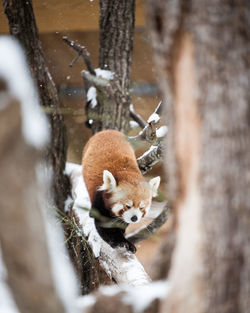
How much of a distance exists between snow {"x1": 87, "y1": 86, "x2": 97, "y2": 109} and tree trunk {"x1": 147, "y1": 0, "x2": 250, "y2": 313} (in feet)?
8.94

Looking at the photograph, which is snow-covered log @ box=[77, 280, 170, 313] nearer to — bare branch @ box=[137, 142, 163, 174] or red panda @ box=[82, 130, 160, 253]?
red panda @ box=[82, 130, 160, 253]

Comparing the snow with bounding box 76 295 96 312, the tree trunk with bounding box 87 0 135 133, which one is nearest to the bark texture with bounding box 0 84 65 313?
the snow with bounding box 76 295 96 312

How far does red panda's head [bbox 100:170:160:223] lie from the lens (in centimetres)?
241

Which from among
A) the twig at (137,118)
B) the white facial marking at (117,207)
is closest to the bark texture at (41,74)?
the twig at (137,118)

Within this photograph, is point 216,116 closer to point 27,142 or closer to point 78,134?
point 27,142

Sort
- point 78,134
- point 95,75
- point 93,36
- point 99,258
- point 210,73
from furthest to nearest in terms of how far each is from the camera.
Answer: point 78,134, point 93,36, point 95,75, point 99,258, point 210,73

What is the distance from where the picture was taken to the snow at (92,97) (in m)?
3.64

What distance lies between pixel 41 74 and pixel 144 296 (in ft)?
8.21

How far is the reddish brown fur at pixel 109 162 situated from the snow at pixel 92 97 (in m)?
0.82

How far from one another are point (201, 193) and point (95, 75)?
269 centimetres

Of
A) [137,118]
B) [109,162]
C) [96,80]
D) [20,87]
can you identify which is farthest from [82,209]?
[137,118]

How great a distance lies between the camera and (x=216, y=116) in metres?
0.89

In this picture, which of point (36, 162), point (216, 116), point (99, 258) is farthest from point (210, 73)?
point (99, 258)

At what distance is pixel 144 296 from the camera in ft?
3.60
